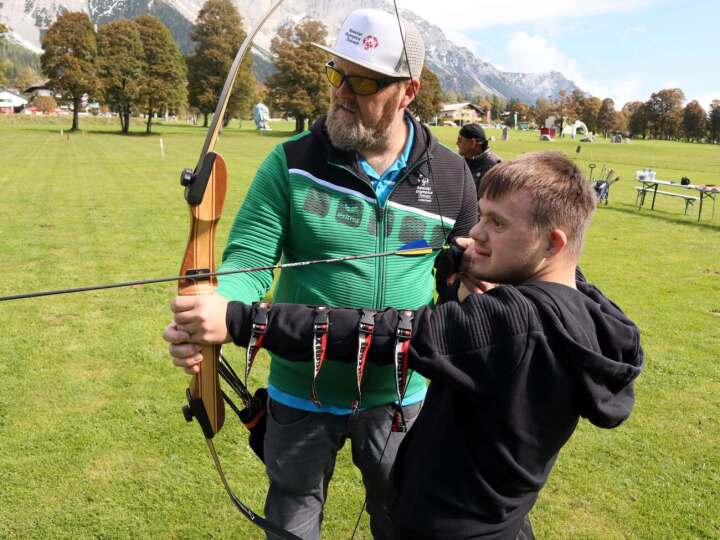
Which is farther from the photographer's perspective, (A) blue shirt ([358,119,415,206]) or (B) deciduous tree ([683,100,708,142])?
(B) deciduous tree ([683,100,708,142])

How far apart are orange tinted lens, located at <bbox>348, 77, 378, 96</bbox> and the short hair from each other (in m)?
0.69

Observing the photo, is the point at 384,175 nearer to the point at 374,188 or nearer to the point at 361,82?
the point at 374,188

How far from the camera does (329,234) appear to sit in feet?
6.14

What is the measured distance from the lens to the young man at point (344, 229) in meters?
1.87

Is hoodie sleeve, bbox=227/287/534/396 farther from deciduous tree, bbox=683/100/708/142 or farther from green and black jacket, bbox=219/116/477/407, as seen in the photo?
deciduous tree, bbox=683/100/708/142

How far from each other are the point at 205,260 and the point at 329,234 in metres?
0.43

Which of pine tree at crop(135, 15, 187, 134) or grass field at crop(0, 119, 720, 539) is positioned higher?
pine tree at crop(135, 15, 187, 134)

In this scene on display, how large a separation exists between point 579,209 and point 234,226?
1112mm

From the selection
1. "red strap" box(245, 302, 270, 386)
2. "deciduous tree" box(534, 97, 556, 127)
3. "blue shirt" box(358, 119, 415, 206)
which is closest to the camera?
"red strap" box(245, 302, 270, 386)

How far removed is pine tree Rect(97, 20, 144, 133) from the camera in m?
47.7

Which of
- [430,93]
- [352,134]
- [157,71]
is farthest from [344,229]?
[430,93]

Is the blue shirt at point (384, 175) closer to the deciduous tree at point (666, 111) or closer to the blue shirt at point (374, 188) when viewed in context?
the blue shirt at point (374, 188)

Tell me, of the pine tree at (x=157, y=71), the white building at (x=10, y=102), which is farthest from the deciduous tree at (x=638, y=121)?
the white building at (x=10, y=102)

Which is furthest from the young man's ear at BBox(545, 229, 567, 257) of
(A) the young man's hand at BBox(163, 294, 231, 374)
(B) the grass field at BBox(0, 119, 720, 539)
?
(B) the grass field at BBox(0, 119, 720, 539)
